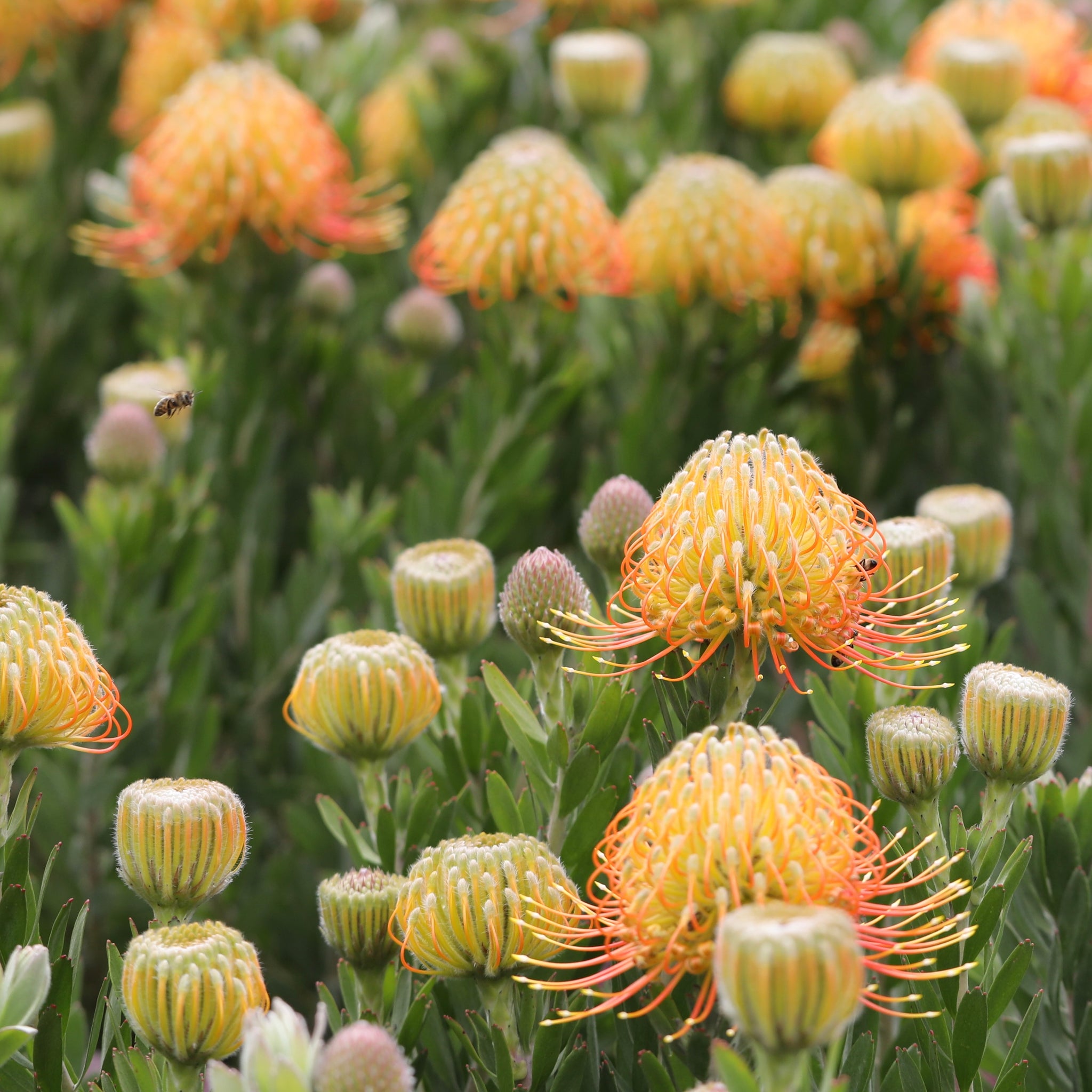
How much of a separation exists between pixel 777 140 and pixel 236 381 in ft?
5.46

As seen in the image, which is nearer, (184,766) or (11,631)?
(11,631)

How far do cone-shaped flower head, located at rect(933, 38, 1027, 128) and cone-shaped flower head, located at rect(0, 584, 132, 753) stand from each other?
8.49 feet

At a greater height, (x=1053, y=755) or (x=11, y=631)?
(x=11, y=631)

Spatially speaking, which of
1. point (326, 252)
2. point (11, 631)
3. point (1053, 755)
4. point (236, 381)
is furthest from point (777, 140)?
point (11, 631)

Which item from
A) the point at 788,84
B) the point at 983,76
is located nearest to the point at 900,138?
the point at 983,76

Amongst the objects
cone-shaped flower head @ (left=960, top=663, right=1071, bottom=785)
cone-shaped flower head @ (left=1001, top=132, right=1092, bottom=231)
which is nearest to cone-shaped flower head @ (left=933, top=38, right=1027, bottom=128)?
cone-shaped flower head @ (left=1001, top=132, right=1092, bottom=231)

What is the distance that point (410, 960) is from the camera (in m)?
1.61

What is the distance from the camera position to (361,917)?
4.80ft

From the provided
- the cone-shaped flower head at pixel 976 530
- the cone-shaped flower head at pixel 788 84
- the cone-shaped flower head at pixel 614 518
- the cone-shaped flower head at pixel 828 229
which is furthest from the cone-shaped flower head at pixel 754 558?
the cone-shaped flower head at pixel 788 84

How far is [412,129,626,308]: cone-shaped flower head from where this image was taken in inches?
98.5

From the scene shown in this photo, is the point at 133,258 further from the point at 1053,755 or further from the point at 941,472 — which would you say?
the point at 1053,755

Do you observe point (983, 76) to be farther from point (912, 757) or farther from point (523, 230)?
point (912, 757)

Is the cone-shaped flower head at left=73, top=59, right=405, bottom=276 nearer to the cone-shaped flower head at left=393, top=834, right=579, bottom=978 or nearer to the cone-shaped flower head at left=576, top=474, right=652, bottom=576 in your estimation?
the cone-shaped flower head at left=576, top=474, right=652, bottom=576

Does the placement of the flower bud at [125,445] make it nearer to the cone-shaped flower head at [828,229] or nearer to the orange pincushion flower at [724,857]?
the cone-shaped flower head at [828,229]
